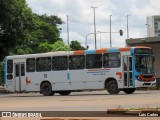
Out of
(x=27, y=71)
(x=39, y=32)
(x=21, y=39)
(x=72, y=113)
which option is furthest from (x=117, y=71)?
(x=39, y=32)

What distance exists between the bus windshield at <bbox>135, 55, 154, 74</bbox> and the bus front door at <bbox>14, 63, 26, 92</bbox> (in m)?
8.95

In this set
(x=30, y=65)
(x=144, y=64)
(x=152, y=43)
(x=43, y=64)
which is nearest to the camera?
(x=144, y=64)

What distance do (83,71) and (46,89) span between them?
3294mm

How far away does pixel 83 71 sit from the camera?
34.5m

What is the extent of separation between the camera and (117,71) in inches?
1288

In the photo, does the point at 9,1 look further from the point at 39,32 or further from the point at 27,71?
the point at 39,32

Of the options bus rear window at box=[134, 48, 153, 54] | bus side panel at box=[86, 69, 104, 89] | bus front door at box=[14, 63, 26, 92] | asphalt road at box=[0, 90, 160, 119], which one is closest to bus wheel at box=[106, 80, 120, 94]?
bus side panel at box=[86, 69, 104, 89]

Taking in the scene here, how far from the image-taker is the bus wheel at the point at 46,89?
3581 cm

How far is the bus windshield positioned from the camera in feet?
107

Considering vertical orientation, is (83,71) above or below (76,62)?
below

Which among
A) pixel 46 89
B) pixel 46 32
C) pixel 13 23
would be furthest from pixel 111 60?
pixel 46 32

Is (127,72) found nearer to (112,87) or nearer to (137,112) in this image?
(112,87)

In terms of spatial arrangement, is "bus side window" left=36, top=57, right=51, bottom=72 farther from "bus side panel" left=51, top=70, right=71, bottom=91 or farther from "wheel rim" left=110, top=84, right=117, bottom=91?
"wheel rim" left=110, top=84, right=117, bottom=91

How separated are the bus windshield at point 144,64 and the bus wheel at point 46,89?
653cm
